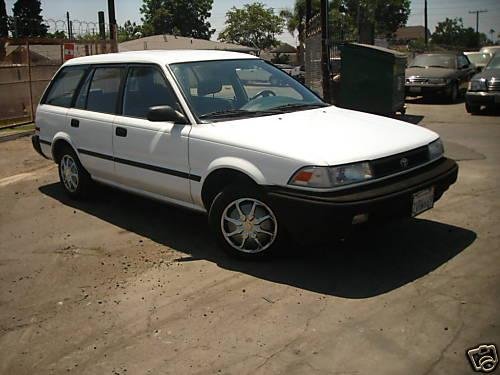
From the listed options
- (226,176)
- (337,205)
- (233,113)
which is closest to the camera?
(337,205)

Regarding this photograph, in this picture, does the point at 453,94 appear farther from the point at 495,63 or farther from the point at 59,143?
the point at 59,143

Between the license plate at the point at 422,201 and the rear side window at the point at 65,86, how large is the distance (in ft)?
12.4

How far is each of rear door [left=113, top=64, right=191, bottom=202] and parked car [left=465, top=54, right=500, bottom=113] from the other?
9733 mm

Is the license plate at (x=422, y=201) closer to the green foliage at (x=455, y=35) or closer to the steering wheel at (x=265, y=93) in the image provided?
the steering wheel at (x=265, y=93)

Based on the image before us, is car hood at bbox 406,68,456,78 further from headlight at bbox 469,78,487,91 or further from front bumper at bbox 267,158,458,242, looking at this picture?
front bumper at bbox 267,158,458,242

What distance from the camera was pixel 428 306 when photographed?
11.8 feet

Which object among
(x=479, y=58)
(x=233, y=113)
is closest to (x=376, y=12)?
(x=479, y=58)

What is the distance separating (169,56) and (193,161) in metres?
1.23

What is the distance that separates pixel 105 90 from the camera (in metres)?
5.73

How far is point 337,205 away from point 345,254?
851mm

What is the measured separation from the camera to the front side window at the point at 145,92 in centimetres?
498

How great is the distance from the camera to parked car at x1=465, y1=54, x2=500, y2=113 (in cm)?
1259

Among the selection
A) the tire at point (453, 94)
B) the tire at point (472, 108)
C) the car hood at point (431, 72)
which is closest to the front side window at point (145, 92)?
the tire at point (472, 108)

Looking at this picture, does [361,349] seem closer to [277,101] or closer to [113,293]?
[113,293]
